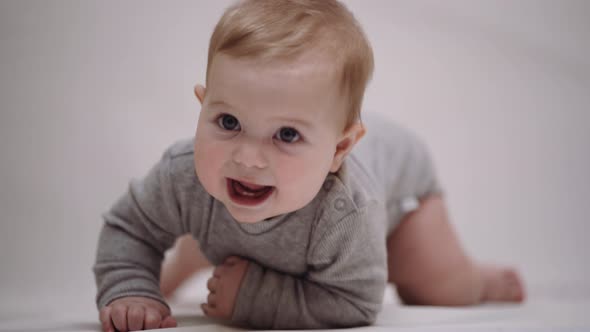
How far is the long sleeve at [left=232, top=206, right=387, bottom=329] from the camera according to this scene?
37.3 inches

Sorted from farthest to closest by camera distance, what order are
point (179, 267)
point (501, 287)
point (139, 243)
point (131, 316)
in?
point (501, 287) → point (179, 267) → point (139, 243) → point (131, 316)

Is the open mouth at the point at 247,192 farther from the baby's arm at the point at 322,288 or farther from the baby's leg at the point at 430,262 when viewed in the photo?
the baby's leg at the point at 430,262

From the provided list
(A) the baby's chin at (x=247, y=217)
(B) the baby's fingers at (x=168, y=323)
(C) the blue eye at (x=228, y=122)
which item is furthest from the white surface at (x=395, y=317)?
(C) the blue eye at (x=228, y=122)

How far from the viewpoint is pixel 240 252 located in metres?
1.01

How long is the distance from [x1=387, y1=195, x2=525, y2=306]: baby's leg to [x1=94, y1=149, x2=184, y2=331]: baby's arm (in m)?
0.44

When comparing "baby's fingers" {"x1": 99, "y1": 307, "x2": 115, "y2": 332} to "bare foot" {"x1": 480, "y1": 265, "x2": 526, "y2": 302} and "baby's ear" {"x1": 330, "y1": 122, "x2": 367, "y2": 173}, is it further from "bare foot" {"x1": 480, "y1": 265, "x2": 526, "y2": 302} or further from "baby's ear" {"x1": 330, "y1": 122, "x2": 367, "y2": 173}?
"bare foot" {"x1": 480, "y1": 265, "x2": 526, "y2": 302}

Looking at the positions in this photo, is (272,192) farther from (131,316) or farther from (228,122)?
(131,316)

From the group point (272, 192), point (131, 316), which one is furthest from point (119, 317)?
point (272, 192)

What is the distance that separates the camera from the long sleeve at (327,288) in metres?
0.95

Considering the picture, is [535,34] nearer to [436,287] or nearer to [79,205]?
[436,287]

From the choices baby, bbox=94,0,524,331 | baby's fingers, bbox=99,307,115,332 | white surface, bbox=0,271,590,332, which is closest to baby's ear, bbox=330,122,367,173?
baby, bbox=94,0,524,331

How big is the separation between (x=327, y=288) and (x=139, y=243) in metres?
0.27

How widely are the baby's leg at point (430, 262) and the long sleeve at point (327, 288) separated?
31 centimetres

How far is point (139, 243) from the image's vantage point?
3.33 ft
